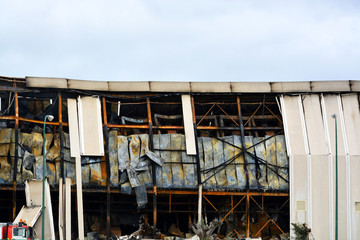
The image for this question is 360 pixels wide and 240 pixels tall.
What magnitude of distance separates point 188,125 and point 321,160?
10.5 metres

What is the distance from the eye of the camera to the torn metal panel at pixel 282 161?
4738 centimetres

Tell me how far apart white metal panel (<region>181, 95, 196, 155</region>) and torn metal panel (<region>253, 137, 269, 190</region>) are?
4.97 m

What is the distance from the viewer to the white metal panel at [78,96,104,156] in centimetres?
4625

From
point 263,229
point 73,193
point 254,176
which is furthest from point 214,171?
point 73,193


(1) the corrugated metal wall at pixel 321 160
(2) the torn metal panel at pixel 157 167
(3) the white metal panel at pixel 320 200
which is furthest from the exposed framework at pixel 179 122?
(3) the white metal panel at pixel 320 200

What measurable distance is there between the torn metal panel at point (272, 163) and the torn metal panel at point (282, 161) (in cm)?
25

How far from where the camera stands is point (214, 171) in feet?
156

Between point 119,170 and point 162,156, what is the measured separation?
11.4 feet

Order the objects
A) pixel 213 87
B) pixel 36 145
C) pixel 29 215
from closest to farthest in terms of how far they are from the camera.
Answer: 1. pixel 29 215
2. pixel 36 145
3. pixel 213 87

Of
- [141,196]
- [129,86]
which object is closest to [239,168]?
[141,196]

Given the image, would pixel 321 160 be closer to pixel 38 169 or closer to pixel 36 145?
pixel 38 169

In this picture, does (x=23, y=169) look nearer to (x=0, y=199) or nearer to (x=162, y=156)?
(x=0, y=199)

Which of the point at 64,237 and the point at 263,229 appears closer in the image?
the point at 64,237

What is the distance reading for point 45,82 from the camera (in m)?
47.2
